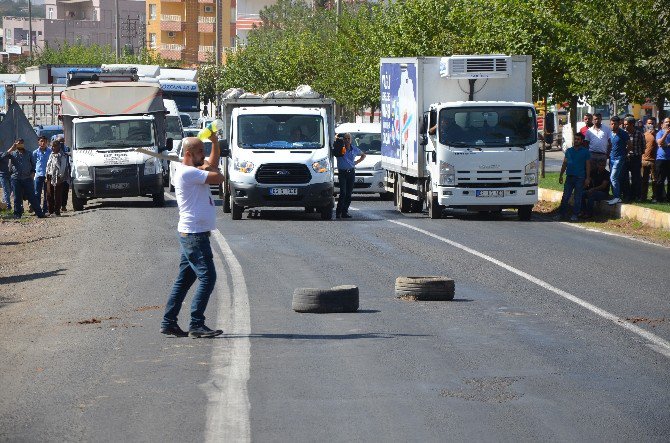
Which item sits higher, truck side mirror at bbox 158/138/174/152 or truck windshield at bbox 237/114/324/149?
truck windshield at bbox 237/114/324/149

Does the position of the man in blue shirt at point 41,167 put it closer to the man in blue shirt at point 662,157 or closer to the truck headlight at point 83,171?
the truck headlight at point 83,171

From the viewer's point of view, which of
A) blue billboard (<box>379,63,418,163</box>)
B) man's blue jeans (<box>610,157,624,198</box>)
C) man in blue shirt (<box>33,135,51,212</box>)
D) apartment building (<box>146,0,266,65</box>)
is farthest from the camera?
apartment building (<box>146,0,266,65</box>)

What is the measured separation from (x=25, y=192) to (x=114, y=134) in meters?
4.26

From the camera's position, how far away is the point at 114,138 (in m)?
32.2

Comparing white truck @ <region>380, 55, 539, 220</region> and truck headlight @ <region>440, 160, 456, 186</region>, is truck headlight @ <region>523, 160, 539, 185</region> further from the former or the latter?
truck headlight @ <region>440, 160, 456, 186</region>

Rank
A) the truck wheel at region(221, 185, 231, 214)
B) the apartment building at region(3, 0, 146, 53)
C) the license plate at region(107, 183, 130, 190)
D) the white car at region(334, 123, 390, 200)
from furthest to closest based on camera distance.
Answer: the apartment building at region(3, 0, 146, 53) < the white car at region(334, 123, 390, 200) < the license plate at region(107, 183, 130, 190) < the truck wheel at region(221, 185, 231, 214)

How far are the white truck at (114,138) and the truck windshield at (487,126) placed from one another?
8.19 meters

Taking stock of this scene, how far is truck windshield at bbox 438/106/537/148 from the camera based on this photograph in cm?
2609

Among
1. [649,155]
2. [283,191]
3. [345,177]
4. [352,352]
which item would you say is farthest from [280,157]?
[352,352]

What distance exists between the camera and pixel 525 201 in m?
26.4

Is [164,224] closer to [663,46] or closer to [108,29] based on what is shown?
[663,46]

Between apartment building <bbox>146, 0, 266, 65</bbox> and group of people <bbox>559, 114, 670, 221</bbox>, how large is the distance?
334 ft

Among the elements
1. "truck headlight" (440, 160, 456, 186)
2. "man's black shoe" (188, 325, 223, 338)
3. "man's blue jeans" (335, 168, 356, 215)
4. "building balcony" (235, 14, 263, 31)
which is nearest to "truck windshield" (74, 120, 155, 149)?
"man's blue jeans" (335, 168, 356, 215)

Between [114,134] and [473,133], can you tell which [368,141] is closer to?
[114,134]
